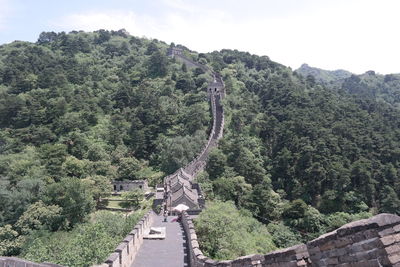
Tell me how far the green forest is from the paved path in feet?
5.69

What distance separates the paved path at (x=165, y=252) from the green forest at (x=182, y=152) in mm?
1734

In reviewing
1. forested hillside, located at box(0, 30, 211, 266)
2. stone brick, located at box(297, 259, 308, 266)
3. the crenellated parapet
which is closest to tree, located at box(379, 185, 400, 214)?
the crenellated parapet

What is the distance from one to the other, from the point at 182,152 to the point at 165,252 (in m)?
36.0

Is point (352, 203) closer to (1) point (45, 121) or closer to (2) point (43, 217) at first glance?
(2) point (43, 217)

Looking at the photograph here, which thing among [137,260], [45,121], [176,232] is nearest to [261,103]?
[45,121]

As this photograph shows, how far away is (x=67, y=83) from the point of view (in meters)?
78.2

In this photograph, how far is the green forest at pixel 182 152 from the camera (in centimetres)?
3506

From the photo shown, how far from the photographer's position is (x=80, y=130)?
2356 inches

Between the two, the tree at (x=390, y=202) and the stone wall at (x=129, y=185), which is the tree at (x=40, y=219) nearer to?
the stone wall at (x=129, y=185)

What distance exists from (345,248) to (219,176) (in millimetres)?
40348

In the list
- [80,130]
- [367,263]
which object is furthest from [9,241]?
[367,263]

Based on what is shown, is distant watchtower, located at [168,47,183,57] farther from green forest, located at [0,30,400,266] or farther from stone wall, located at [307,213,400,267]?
stone wall, located at [307,213,400,267]

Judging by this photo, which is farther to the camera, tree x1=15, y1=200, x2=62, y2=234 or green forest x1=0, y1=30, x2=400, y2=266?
green forest x1=0, y1=30, x2=400, y2=266

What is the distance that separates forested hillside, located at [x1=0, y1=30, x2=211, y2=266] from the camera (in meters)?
37.3
